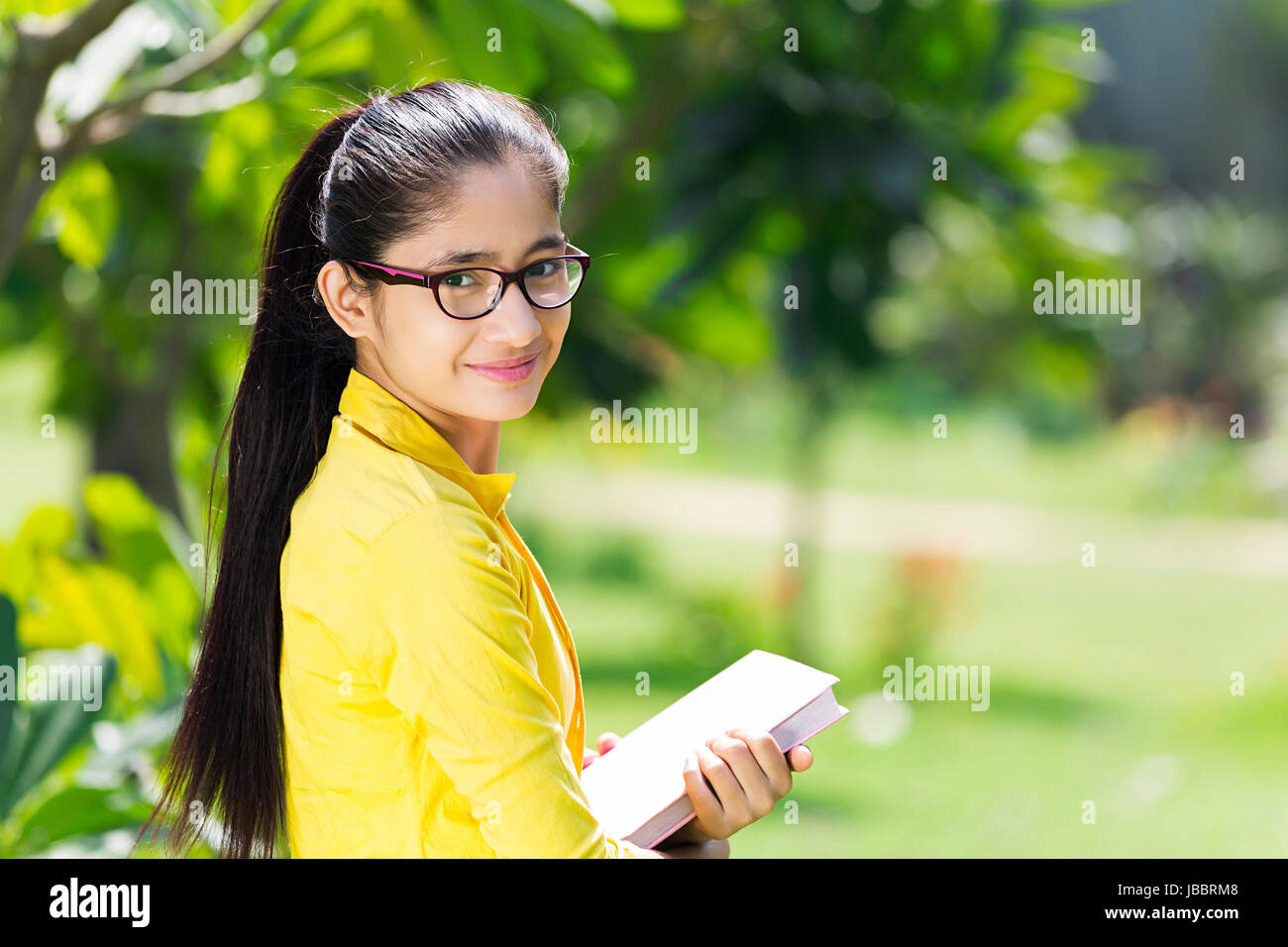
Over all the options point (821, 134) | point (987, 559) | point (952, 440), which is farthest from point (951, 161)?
point (952, 440)

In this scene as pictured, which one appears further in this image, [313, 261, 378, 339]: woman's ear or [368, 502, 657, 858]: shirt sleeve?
[313, 261, 378, 339]: woman's ear

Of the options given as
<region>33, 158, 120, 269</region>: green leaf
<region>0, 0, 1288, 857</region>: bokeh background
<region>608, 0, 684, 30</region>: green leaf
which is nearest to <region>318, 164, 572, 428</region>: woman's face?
<region>0, 0, 1288, 857</region>: bokeh background

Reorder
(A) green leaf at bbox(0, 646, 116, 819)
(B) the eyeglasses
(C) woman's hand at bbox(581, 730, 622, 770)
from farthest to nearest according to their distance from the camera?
(A) green leaf at bbox(0, 646, 116, 819), (C) woman's hand at bbox(581, 730, 622, 770), (B) the eyeglasses

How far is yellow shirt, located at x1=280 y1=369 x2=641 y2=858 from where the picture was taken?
104cm

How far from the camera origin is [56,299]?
11.6 feet

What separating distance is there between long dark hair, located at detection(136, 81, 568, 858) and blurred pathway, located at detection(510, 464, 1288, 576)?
8.78m

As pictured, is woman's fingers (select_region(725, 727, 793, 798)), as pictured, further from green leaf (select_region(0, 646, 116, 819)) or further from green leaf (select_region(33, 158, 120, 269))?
Answer: green leaf (select_region(33, 158, 120, 269))

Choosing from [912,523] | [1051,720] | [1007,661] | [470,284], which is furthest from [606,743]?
[912,523]

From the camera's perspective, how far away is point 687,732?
1290 millimetres

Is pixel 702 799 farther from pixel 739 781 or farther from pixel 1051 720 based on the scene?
pixel 1051 720

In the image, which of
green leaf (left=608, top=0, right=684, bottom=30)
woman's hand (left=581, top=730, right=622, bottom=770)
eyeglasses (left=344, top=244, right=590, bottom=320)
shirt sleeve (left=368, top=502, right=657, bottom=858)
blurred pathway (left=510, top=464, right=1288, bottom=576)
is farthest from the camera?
blurred pathway (left=510, top=464, right=1288, bottom=576)

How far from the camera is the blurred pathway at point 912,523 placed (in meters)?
11.1

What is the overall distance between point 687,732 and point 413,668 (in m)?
0.34
